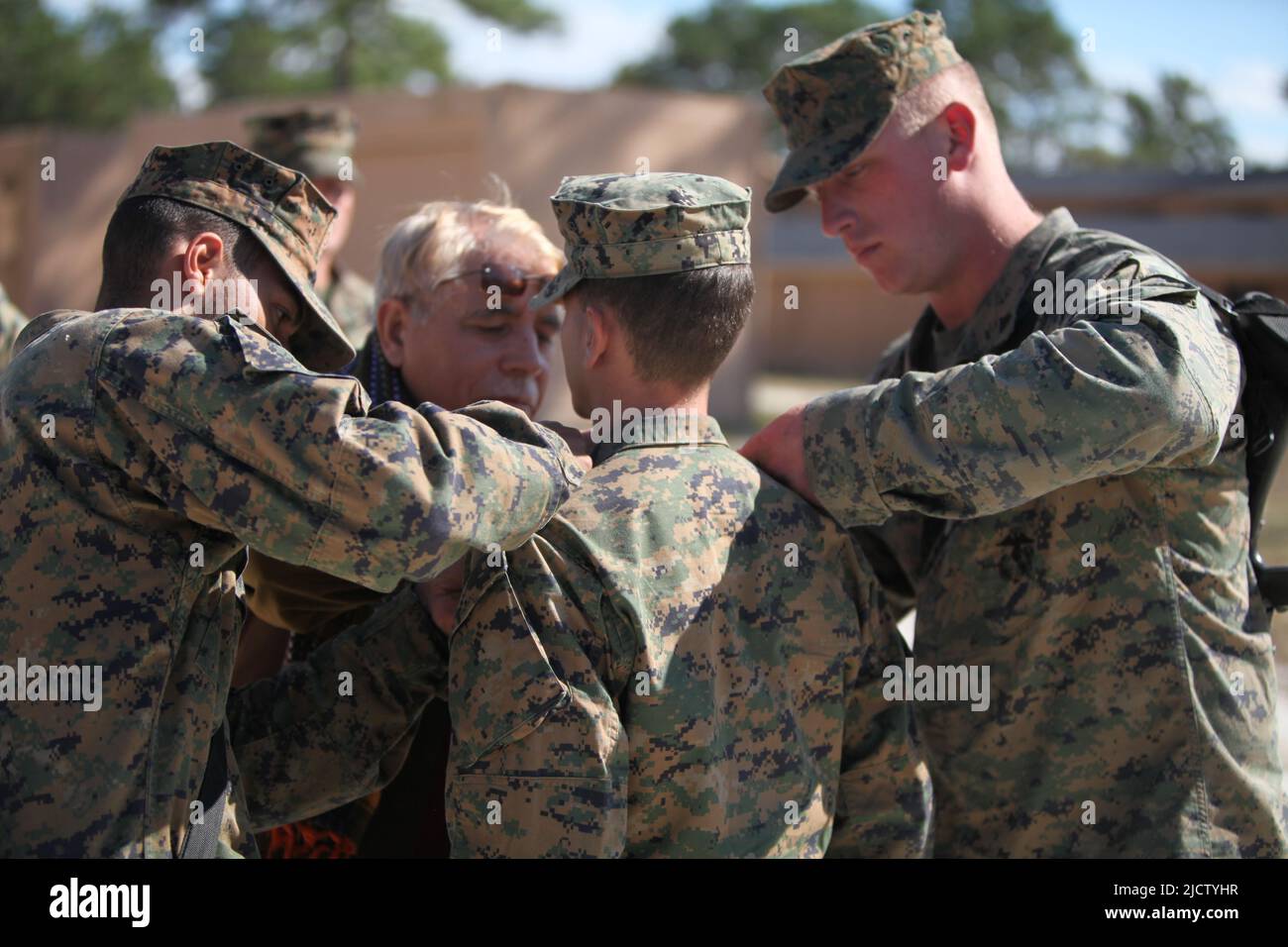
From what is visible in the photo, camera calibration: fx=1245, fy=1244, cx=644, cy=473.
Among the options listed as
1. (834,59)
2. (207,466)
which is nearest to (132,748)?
(207,466)

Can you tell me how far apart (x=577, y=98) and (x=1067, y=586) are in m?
15.4

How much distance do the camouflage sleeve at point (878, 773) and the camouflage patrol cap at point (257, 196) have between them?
1243 mm

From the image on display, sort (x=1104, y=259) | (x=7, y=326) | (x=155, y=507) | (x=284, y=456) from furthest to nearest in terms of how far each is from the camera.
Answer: (x=7, y=326) < (x=1104, y=259) < (x=155, y=507) < (x=284, y=456)

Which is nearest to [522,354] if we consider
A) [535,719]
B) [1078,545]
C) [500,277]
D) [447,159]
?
[500,277]

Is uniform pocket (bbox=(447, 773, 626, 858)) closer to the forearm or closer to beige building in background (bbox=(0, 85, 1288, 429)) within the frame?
the forearm

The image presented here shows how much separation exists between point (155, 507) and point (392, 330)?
3.91 feet

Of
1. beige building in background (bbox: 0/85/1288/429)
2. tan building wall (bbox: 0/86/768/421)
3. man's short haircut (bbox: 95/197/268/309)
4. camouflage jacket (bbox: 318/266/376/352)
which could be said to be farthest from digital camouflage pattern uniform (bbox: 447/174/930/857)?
tan building wall (bbox: 0/86/768/421)

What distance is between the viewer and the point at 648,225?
7.46ft

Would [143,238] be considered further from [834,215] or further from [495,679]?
[834,215]

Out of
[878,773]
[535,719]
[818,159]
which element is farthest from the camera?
[818,159]

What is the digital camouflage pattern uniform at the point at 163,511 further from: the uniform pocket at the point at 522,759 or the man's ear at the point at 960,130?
the man's ear at the point at 960,130

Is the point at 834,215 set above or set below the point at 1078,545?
above

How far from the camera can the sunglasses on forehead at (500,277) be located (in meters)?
2.99
